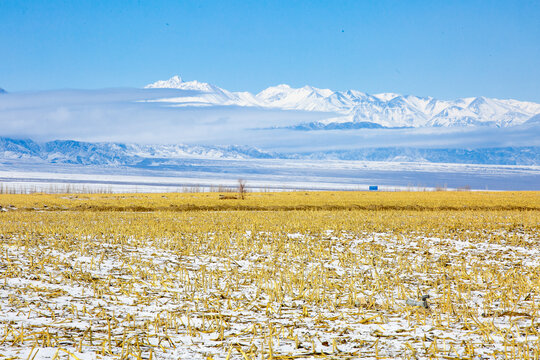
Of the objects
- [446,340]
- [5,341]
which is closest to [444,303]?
[446,340]

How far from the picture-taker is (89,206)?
144ft

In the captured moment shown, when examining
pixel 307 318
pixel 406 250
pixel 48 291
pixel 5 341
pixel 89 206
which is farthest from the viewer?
pixel 89 206

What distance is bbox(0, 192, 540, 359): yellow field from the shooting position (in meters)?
6.89

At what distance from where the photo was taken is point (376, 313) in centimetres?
872

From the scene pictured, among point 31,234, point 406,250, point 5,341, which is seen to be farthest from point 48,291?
point 406,250

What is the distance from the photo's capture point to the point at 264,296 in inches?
388

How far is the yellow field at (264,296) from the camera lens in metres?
6.89

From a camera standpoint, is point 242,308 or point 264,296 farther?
point 264,296

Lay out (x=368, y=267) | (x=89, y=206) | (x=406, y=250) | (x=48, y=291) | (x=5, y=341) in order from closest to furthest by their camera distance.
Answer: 1. (x=5, y=341)
2. (x=48, y=291)
3. (x=368, y=267)
4. (x=406, y=250)
5. (x=89, y=206)

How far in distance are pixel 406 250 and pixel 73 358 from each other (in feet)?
38.3

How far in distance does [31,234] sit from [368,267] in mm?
12360

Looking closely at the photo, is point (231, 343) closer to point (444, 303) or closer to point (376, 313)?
point (376, 313)

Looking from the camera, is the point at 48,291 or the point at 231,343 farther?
the point at 48,291

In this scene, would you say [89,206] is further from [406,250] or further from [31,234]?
[406,250]
